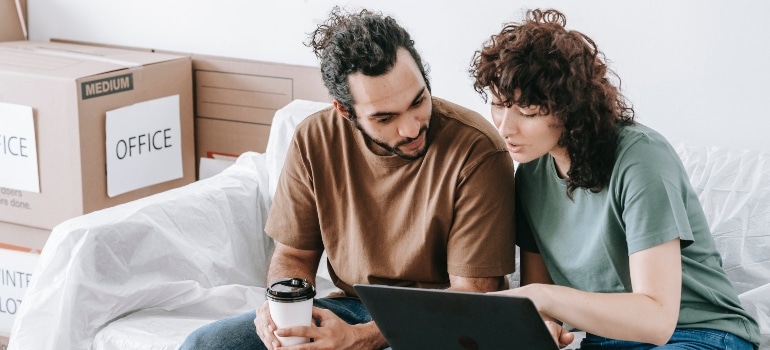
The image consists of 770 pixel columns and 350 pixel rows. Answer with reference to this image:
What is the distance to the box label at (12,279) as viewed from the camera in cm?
255

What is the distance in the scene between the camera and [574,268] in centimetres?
148

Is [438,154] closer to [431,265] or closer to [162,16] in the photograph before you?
[431,265]

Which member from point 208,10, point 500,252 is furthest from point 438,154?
point 208,10

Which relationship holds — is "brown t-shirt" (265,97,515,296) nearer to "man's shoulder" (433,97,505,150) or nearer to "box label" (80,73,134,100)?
"man's shoulder" (433,97,505,150)

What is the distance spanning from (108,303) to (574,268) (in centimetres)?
92

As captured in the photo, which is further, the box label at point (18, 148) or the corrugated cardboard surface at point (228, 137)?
the corrugated cardboard surface at point (228, 137)

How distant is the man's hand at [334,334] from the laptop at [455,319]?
0.19 meters

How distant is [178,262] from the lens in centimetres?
199

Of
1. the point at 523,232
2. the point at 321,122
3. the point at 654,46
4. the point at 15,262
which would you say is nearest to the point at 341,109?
the point at 321,122

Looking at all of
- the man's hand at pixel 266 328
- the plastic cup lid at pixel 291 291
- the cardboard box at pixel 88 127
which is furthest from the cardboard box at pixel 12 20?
the plastic cup lid at pixel 291 291

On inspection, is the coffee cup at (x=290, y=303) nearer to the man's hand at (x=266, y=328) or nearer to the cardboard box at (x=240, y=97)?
the man's hand at (x=266, y=328)

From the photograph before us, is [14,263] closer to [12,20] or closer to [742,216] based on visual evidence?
[12,20]

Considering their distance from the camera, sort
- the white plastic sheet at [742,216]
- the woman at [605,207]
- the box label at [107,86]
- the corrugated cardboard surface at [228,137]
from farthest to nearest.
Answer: the corrugated cardboard surface at [228,137]
the box label at [107,86]
the white plastic sheet at [742,216]
the woman at [605,207]

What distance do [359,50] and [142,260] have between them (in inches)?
28.2
